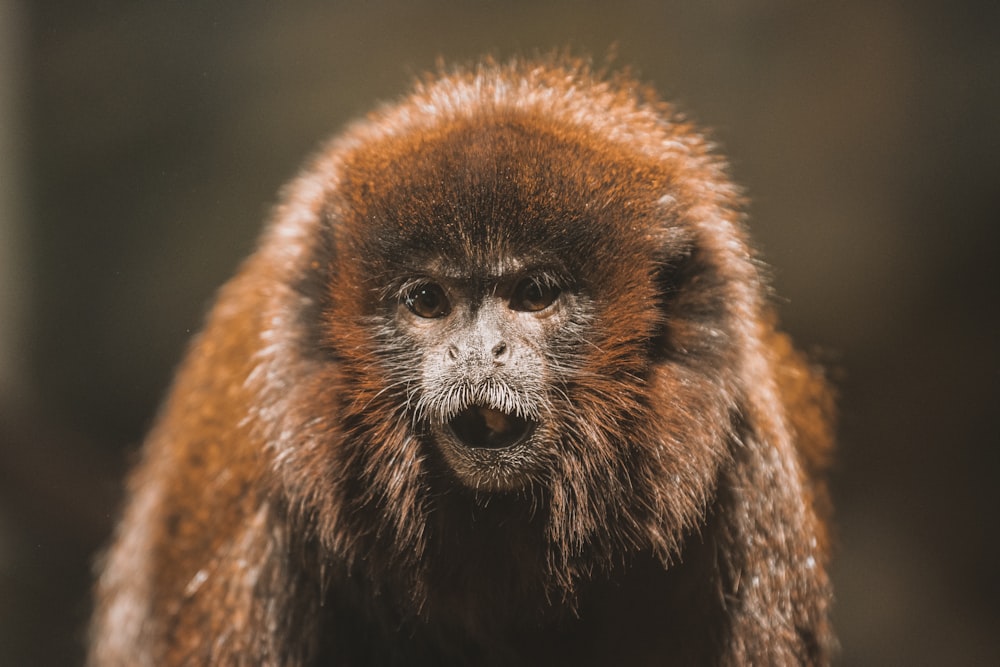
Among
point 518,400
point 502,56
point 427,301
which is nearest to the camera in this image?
point 518,400

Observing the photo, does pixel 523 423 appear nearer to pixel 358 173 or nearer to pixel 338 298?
pixel 338 298

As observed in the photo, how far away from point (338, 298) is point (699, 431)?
2.23ft

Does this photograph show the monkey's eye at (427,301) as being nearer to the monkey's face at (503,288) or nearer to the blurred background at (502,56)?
the monkey's face at (503,288)

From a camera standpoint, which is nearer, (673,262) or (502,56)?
(673,262)

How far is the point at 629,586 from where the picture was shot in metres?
1.61

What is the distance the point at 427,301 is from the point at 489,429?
0.26 m

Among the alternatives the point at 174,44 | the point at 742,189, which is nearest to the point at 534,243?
the point at 742,189

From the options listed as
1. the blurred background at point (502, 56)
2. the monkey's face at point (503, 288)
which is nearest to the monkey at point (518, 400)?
the monkey's face at point (503, 288)

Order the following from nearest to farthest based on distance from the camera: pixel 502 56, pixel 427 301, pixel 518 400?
pixel 518 400
pixel 427 301
pixel 502 56

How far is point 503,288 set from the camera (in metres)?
1.56

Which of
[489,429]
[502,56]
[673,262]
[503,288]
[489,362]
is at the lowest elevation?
[489,429]

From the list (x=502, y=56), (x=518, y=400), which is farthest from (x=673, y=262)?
(x=502, y=56)

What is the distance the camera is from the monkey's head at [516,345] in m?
1.51

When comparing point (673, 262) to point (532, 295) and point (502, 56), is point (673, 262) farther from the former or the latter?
point (502, 56)
